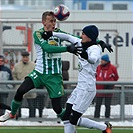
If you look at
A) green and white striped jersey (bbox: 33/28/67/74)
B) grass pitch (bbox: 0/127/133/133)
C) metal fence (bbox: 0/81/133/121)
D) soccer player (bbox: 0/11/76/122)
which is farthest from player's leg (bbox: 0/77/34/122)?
metal fence (bbox: 0/81/133/121)

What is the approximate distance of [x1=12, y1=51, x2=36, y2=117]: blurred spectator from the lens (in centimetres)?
1658

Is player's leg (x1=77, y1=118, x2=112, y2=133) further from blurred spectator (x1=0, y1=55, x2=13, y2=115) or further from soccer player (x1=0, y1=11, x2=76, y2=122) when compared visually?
blurred spectator (x1=0, y1=55, x2=13, y2=115)

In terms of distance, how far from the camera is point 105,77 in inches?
667

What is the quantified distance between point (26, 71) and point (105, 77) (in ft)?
6.51

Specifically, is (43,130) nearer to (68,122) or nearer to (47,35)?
(68,122)

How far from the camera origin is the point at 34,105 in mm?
16609

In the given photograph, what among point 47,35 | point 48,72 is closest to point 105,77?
point 48,72

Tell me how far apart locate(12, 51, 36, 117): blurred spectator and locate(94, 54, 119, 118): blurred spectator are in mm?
1575

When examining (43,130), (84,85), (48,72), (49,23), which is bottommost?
(43,130)

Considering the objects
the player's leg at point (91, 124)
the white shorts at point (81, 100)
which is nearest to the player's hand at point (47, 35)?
the white shorts at point (81, 100)

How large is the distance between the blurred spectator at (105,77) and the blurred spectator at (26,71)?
1.57 metres

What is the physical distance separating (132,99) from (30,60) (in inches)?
119

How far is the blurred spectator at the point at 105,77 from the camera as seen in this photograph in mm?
16453

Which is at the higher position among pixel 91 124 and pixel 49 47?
pixel 49 47
